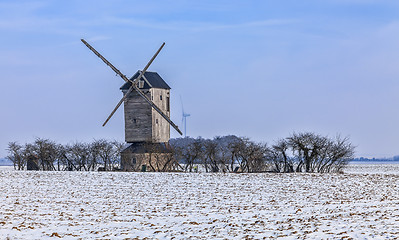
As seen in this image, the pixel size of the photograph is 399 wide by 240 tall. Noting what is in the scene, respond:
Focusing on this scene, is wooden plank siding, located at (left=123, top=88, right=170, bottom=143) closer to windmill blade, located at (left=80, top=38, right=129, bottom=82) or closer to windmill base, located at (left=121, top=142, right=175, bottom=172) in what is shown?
windmill base, located at (left=121, top=142, right=175, bottom=172)

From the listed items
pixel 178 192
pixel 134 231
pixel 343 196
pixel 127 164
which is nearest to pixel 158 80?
pixel 127 164

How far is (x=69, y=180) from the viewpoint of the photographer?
35.0 metres

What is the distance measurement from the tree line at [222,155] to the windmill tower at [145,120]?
98cm

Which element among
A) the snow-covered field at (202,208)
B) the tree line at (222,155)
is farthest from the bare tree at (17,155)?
the snow-covered field at (202,208)

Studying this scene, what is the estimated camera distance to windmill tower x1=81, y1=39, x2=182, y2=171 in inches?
1923

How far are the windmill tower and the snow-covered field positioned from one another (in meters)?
13.2

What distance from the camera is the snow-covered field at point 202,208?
53.5 ft

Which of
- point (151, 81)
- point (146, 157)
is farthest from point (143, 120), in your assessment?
point (151, 81)

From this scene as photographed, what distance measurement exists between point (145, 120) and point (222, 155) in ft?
26.9

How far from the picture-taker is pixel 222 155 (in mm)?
47312

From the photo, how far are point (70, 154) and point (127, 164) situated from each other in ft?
17.9

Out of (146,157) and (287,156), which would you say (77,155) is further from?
(287,156)

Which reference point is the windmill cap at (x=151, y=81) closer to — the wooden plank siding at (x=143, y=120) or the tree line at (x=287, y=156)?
the wooden plank siding at (x=143, y=120)

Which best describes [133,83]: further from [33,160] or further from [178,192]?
[178,192]
